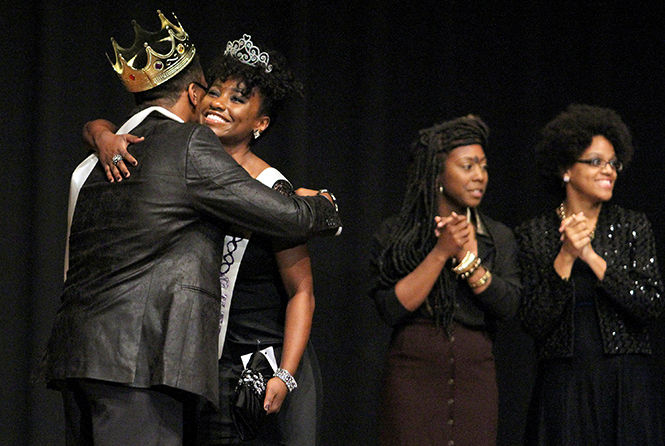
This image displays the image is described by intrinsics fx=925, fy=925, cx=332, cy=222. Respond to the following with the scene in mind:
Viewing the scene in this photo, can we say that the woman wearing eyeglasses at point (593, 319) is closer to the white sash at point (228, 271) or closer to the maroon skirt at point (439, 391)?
the maroon skirt at point (439, 391)

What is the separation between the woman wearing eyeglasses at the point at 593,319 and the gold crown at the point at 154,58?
1489 mm

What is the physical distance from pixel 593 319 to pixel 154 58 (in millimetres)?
1804

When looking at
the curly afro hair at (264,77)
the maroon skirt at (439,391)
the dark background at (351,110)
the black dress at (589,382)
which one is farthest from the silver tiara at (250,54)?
the black dress at (589,382)

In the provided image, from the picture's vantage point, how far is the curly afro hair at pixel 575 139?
3545mm

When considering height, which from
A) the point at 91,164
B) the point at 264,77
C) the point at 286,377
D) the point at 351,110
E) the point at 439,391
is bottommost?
the point at 439,391

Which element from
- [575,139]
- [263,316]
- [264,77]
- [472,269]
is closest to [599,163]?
[575,139]

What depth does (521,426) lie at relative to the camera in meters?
4.34

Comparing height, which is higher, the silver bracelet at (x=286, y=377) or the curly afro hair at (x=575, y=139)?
the curly afro hair at (x=575, y=139)

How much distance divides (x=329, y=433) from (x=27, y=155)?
1763 mm

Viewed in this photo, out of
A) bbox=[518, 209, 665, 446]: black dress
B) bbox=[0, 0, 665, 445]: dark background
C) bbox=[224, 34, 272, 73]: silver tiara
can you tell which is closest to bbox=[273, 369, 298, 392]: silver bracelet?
bbox=[224, 34, 272, 73]: silver tiara

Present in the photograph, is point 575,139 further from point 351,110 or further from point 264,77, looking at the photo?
point 264,77

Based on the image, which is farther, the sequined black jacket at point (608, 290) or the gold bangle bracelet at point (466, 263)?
the sequined black jacket at point (608, 290)

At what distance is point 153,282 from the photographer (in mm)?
2266

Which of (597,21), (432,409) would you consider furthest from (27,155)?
(597,21)
